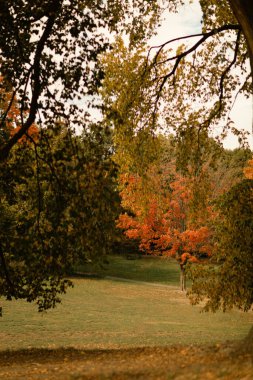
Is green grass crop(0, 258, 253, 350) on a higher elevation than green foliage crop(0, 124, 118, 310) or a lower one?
lower

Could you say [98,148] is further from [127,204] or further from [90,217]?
[127,204]

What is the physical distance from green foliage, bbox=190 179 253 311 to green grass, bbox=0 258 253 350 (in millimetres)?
2492

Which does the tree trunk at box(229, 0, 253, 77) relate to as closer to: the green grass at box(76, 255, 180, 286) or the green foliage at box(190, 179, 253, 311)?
the green foliage at box(190, 179, 253, 311)

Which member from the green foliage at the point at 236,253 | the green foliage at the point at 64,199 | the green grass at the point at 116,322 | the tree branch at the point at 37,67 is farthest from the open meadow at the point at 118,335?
the tree branch at the point at 37,67

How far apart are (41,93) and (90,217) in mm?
2241

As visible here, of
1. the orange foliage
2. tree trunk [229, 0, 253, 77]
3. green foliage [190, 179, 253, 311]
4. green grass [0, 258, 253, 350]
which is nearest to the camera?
tree trunk [229, 0, 253, 77]

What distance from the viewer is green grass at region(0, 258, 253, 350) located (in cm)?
1666

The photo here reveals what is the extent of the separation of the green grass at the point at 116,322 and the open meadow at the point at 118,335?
0.03m

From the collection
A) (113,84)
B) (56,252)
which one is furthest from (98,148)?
(113,84)

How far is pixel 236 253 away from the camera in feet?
48.0

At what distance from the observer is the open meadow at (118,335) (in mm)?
7969

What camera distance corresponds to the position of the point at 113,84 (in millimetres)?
13094


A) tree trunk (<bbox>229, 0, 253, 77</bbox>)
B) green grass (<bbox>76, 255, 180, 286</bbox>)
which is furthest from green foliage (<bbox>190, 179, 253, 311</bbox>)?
green grass (<bbox>76, 255, 180, 286</bbox>)

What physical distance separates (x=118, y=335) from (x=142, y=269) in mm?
31995
